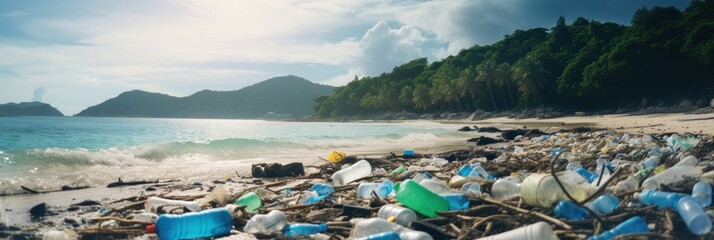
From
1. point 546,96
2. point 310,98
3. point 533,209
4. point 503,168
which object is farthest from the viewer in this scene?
point 310,98

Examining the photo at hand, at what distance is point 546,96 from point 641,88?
936 cm

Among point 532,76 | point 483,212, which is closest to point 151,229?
point 483,212

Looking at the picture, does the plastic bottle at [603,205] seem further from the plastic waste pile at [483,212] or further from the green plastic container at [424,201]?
the green plastic container at [424,201]

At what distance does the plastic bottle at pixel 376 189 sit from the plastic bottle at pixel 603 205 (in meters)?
1.51

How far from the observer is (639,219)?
212 cm

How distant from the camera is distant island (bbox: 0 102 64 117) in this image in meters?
135

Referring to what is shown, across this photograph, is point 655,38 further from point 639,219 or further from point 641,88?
point 639,219

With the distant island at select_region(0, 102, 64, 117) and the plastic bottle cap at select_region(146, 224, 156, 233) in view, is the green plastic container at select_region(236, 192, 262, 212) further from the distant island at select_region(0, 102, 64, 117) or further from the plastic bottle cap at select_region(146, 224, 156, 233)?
the distant island at select_region(0, 102, 64, 117)

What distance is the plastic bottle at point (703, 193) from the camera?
241cm

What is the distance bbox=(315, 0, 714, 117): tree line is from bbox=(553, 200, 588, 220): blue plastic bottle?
3558cm

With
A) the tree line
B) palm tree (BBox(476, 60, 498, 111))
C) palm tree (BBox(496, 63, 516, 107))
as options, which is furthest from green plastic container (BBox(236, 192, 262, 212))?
palm tree (BBox(476, 60, 498, 111))

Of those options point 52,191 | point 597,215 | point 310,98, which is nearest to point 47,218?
point 52,191

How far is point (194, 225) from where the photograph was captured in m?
2.74

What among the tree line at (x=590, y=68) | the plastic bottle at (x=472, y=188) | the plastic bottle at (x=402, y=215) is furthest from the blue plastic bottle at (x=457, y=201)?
the tree line at (x=590, y=68)
